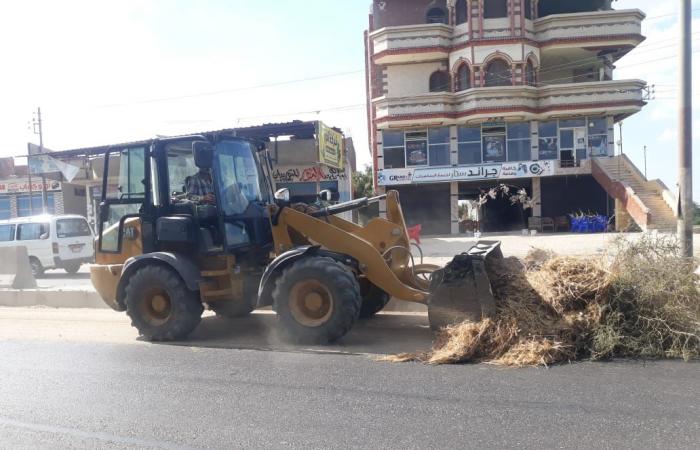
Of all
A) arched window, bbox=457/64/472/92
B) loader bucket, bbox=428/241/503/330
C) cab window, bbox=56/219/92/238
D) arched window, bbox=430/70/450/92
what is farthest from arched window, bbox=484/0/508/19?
loader bucket, bbox=428/241/503/330

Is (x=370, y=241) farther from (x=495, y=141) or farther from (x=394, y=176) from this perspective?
(x=495, y=141)

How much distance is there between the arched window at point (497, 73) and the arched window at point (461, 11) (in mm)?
3039

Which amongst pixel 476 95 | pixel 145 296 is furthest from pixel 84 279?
pixel 476 95

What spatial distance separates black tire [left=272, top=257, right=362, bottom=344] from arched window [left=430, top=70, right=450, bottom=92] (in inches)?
1045

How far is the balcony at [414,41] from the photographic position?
29.6m

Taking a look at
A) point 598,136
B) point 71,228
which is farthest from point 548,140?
point 71,228

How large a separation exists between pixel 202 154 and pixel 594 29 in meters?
28.1

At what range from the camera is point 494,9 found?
2978cm

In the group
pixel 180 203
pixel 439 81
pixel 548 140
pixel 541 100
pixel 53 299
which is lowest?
pixel 53 299

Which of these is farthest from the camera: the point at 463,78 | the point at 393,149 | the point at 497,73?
the point at 393,149

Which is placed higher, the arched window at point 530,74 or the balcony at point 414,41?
the balcony at point 414,41

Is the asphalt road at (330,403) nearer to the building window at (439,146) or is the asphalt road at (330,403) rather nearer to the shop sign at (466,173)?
the shop sign at (466,173)

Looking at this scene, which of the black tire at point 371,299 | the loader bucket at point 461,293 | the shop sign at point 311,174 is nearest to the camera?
the loader bucket at point 461,293

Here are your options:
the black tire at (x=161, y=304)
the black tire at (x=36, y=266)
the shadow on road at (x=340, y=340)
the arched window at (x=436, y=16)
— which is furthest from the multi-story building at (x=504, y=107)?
the black tire at (x=161, y=304)
